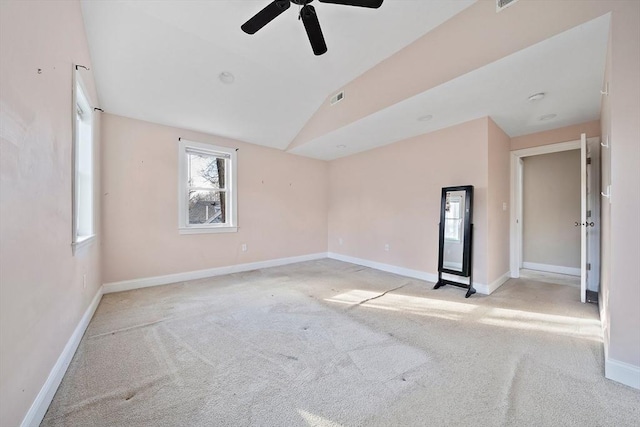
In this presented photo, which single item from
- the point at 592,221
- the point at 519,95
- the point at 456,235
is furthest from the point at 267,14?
the point at 592,221

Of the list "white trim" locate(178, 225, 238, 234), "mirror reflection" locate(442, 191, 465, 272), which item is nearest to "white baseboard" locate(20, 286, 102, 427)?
"white trim" locate(178, 225, 238, 234)

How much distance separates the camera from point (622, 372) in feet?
5.09

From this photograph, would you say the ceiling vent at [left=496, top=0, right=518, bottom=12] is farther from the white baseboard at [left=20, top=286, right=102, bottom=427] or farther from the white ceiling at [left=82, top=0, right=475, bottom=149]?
the white baseboard at [left=20, top=286, right=102, bottom=427]

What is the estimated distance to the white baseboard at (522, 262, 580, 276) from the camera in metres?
4.18

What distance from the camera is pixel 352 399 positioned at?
141 centimetres

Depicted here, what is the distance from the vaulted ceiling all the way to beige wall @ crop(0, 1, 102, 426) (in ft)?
2.92

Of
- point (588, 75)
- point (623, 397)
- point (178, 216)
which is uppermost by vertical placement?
point (588, 75)

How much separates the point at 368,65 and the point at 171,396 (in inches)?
145

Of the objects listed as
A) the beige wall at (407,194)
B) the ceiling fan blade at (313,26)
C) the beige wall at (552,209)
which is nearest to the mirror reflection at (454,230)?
the beige wall at (407,194)

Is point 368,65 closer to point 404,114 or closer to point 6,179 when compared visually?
point 404,114

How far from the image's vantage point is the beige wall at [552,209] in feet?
13.9

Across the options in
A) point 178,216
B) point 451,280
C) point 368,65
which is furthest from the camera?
point 178,216

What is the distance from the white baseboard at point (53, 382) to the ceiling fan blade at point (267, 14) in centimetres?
271

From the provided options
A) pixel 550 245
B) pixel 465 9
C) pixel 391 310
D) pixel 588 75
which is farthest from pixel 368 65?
pixel 550 245
